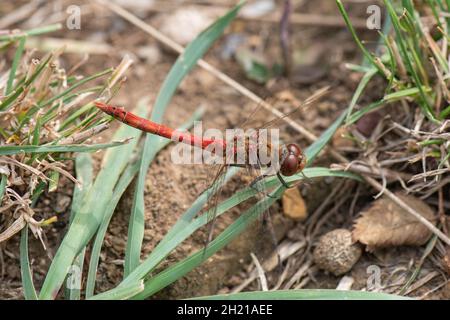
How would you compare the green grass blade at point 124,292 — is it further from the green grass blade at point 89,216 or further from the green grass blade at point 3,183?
the green grass blade at point 3,183

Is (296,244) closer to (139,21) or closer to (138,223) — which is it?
(138,223)

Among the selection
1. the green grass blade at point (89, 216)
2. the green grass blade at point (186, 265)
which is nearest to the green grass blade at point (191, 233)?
the green grass blade at point (186, 265)

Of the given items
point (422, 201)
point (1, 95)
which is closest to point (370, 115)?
point (422, 201)

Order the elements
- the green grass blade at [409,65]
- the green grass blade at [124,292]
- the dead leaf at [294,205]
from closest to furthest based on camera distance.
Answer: the green grass blade at [124,292], the green grass blade at [409,65], the dead leaf at [294,205]

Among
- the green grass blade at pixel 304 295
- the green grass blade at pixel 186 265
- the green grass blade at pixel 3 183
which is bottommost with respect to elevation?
the green grass blade at pixel 304 295

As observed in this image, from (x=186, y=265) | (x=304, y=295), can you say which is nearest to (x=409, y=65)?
(x=304, y=295)

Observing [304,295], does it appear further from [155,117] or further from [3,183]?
[3,183]
